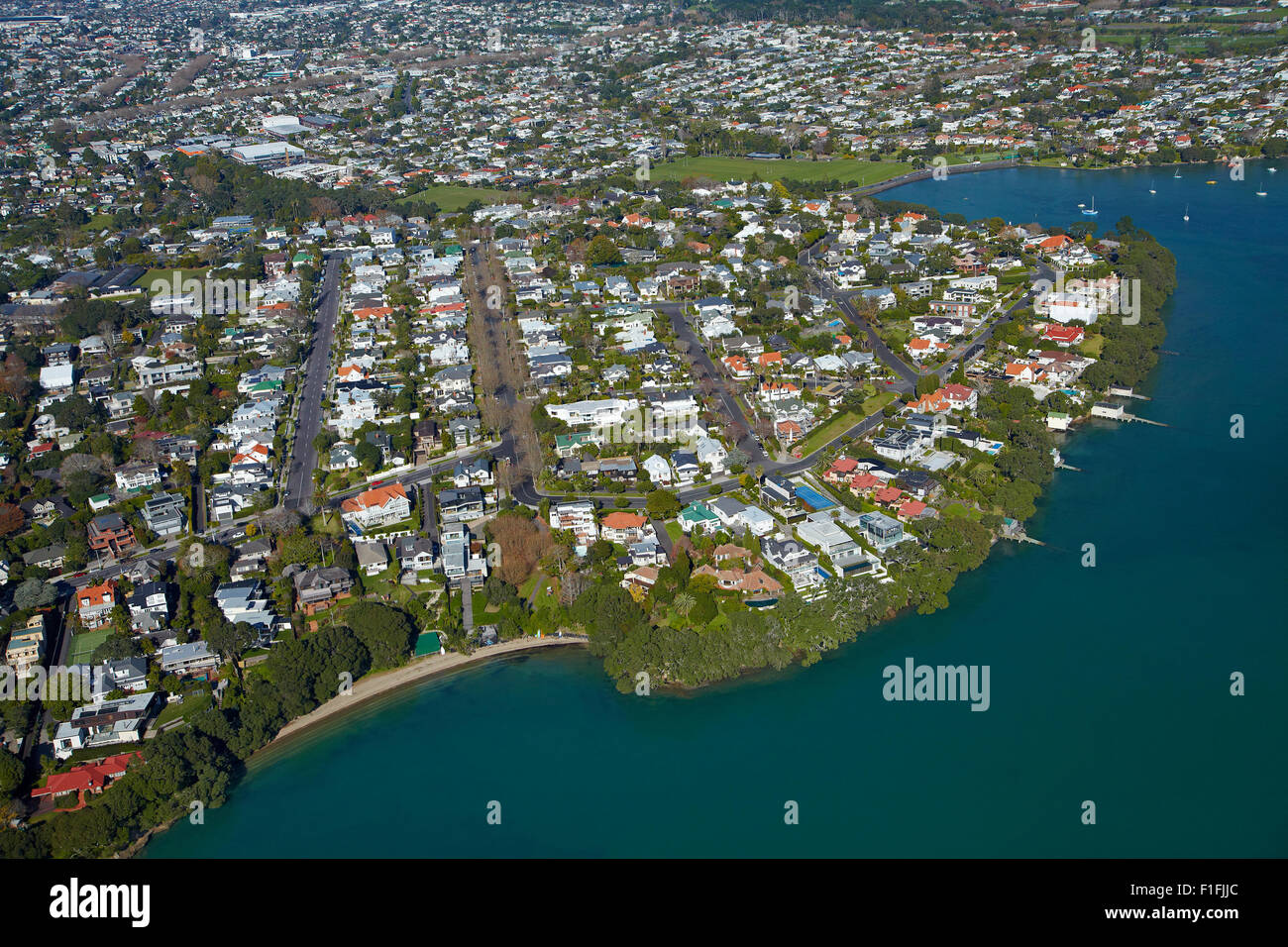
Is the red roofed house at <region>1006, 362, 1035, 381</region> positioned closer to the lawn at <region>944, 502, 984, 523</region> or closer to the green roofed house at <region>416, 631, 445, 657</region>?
the lawn at <region>944, 502, 984, 523</region>

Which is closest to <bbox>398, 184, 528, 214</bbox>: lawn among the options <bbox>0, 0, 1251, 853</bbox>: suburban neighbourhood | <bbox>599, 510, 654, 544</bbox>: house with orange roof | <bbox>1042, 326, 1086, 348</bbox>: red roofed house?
<bbox>0, 0, 1251, 853</bbox>: suburban neighbourhood

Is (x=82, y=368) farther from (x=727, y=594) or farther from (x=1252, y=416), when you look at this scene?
(x=1252, y=416)

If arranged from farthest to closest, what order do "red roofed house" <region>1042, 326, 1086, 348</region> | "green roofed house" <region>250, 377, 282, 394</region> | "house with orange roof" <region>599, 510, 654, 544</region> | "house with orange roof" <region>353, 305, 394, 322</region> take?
"house with orange roof" <region>353, 305, 394, 322</region> < "red roofed house" <region>1042, 326, 1086, 348</region> < "green roofed house" <region>250, 377, 282, 394</region> < "house with orange roof" <region>599, 510, 654, 544</region>

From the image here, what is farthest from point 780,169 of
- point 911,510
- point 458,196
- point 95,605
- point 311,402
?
point 95,605

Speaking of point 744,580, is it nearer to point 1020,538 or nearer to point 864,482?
point 864,482

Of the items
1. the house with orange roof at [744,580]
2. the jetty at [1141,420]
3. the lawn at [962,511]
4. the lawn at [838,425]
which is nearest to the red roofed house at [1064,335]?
the jetty at [1141,420]
